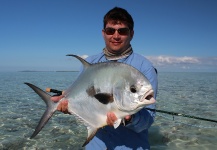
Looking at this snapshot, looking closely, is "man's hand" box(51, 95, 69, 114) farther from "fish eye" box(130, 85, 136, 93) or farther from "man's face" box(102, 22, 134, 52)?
"fish eye" box(130, 85, 136, 93)

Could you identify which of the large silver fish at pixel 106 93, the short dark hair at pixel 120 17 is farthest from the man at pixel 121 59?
the large silver fish at pixel 106 93

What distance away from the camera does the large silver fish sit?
2.36 metres

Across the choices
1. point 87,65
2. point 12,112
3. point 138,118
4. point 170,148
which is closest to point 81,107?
point 87,65

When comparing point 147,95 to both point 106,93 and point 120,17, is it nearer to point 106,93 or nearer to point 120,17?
point 106,93

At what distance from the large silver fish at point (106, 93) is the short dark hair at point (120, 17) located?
0.73m

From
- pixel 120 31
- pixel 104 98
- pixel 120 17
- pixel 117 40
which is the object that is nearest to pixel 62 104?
pixel 104 98

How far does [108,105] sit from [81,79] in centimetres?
56

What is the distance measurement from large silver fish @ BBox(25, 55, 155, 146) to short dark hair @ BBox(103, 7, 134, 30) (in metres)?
0.73

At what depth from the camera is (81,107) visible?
2.86 metres

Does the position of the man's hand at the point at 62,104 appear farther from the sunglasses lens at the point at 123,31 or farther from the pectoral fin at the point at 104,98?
the sunglasses lens at the point at 123,31

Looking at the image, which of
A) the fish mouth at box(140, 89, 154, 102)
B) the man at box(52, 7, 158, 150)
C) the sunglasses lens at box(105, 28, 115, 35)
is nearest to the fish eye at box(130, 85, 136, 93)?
the fish mouth at box(140, 89, 154, 102)

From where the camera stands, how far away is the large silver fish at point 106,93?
2355mm

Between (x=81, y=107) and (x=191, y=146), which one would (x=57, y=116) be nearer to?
Answer: (x=191, y=146)

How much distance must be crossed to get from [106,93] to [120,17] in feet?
3.68
